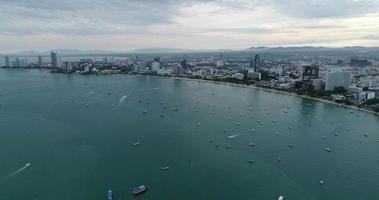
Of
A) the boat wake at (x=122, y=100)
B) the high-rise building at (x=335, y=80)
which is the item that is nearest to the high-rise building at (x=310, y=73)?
the high-rise building at (x=335, y=80)

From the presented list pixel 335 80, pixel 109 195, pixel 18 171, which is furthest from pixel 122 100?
pixel 335 80

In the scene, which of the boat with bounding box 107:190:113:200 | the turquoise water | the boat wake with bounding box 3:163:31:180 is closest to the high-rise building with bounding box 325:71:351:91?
the turquoise water

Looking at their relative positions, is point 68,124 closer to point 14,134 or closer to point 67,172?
point 14,134

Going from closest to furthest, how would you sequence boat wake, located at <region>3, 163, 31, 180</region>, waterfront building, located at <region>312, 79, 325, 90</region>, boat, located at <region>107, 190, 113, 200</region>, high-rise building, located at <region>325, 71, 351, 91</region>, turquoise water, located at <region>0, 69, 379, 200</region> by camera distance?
1. boat, located at <region>107, 190, 113, 200</region>
2. turquoise water, located at <region>0, 69, 379, 200</region>
3. boat wake, located at <region>3, 163, 31, 180</region>
4. high-rise building, located at <region>325, 71, 351, 91</region>
5. waterfront building, located at <region>312, 79, 325, 90</region>

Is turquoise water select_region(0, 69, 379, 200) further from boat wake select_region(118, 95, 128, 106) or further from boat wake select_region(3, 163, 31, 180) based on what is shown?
boat wake select_region(118, 95, 128, 106)

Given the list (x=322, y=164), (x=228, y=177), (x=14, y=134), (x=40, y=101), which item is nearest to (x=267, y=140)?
(x=322, y=164)

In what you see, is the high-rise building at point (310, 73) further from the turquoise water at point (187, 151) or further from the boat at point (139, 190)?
the boat at point (139, 190)

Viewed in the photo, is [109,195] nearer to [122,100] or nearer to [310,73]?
[122,100]

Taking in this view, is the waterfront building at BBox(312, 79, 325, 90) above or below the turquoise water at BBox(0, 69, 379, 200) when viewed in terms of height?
above
